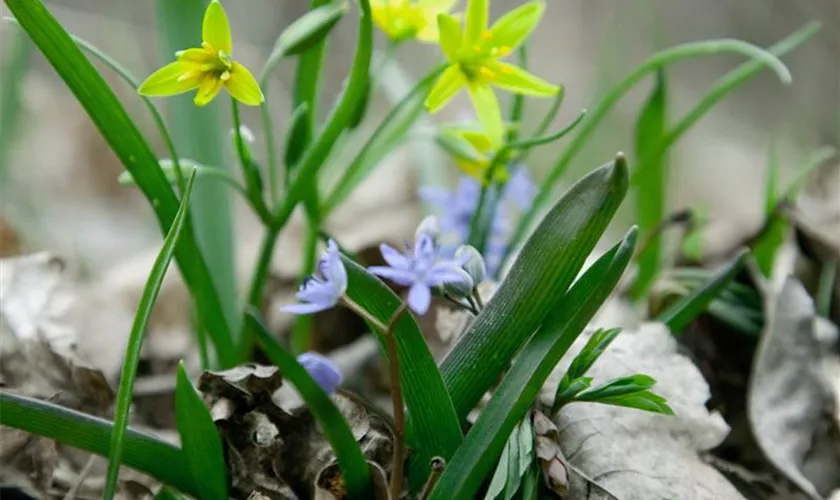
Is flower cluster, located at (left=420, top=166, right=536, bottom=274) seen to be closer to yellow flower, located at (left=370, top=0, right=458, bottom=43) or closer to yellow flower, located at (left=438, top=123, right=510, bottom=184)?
yellow flower, located at (left=438, top=123, right=510, bottom=184)

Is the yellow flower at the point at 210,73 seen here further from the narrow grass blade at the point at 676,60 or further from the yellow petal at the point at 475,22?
the narrow grass blade at the point at 676,60

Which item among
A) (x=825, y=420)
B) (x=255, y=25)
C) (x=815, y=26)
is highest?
(x=815, y=26)

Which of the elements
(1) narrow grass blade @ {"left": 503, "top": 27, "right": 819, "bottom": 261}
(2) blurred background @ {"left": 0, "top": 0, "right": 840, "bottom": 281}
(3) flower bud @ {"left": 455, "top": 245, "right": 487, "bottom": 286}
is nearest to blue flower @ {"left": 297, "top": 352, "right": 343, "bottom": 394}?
(3) flower bud @ {"left": 455, "top": 245, "right": 487, "bottom": 286}

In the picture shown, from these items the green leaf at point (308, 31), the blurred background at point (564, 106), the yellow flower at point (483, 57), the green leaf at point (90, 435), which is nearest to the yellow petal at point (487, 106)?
the yellow flower at point (483, 57)

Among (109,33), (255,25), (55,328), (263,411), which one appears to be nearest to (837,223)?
(263,411)

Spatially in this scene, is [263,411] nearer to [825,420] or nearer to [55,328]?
[55,328]

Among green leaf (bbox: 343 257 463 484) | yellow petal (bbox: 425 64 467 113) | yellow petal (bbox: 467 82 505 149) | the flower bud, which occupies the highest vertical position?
yellow petal (bbox: 425 64 467 113)

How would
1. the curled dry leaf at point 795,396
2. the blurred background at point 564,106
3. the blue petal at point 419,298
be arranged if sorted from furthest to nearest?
1. the blurred background at point 564,106
2. the curled dry leaf at point 795,396
3. the blue petal at point 419,298
